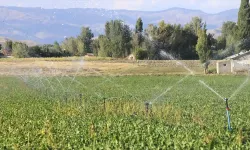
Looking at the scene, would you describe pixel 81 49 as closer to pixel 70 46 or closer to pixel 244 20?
pixel 70 46

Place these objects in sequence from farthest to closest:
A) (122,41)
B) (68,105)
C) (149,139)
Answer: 1. (122,41)
2. (68,105)
3. (149,139)

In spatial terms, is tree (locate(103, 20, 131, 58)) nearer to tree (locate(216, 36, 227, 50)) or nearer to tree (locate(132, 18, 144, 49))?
tree (locate(132, 18, 144, 49))

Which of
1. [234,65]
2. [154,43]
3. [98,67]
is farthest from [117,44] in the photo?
[234,65]

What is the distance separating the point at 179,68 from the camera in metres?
80.0

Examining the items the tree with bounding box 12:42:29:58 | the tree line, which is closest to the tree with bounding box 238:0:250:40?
the tree line

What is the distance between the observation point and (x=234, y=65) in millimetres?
73312

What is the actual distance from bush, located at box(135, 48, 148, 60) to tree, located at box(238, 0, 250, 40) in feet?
62.5

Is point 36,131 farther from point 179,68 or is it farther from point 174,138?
point 179,68

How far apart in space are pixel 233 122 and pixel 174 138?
475 centimetres

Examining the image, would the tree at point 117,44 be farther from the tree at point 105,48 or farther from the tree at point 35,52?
the tree at point 35,52

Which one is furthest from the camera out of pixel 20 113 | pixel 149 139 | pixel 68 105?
pixel 68 105

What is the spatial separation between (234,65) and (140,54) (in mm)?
23367

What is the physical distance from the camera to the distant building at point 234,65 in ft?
240

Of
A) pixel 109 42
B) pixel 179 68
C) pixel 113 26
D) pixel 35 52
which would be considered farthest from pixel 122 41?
pixel 179 68
